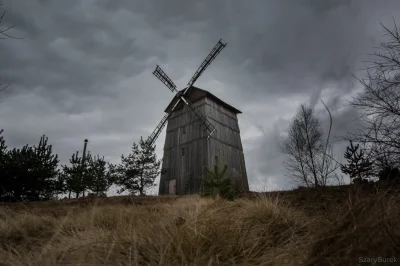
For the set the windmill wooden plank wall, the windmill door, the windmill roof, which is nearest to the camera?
the windmill wooden plank wall

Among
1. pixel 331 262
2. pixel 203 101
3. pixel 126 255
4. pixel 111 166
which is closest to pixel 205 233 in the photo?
pixel 126 255

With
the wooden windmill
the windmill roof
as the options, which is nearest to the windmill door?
the wooden windmill

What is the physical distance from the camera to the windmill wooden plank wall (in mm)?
17609

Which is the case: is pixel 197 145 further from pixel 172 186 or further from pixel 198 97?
pixel 198 97

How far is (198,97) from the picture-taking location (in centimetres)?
2022

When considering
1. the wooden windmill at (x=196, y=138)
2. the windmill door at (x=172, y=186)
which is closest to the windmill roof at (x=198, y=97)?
the wooden windmill at (x=196, y=138)

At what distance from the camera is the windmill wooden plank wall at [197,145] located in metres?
17.6

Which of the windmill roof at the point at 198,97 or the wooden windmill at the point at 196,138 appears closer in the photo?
the wooden windmill at the point at 196,138

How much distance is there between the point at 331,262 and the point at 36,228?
4.74 m

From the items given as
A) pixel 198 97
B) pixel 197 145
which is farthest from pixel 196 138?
pixel 198 97

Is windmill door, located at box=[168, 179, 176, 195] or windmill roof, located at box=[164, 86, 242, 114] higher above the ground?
windmill roof, located at box=[164, 86, 242, 114]

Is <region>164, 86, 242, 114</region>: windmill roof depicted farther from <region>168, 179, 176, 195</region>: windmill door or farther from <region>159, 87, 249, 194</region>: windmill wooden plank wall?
<region>168, 179, 176, 195</region>: windmill door

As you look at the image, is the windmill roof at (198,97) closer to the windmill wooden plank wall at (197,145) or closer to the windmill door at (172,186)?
the windmill wooden plank wall at (197,145)

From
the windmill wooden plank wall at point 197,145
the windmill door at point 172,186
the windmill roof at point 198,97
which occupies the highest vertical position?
the windmill roof at point 198,97
